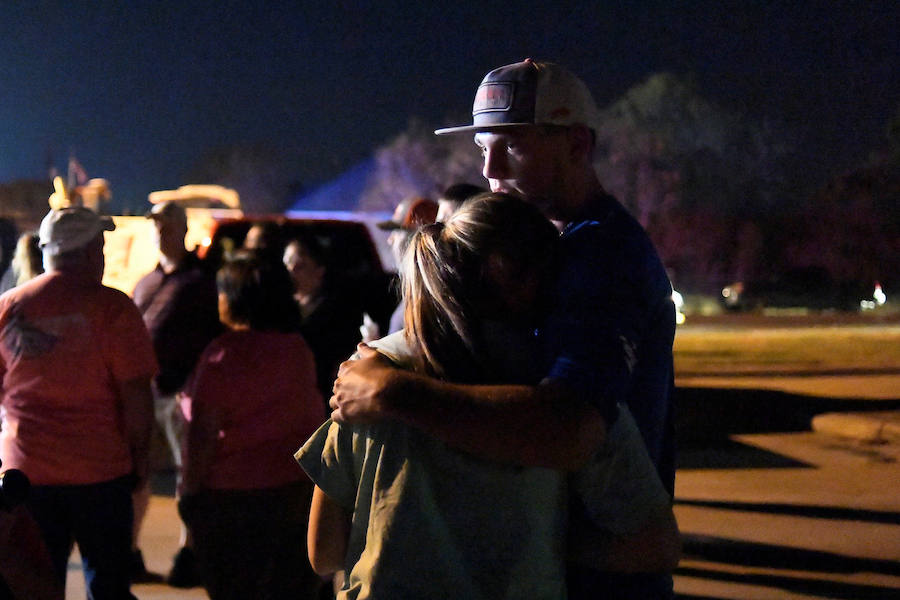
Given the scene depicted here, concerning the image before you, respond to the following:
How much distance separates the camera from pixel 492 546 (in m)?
2.15

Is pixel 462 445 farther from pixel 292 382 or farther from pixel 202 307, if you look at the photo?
pixel 202 307

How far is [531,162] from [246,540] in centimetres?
243

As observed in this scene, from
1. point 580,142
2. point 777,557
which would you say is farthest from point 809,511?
point 580,142

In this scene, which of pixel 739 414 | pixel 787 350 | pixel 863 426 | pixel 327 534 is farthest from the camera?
pixel 787 350

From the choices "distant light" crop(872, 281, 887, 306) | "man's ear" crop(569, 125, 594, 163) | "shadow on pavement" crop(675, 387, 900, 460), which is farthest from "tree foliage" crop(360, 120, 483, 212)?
"man's ear" crop(569, 125, 594, 163)

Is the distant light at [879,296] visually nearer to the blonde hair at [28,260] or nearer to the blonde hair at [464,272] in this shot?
the blonde hair at [28,260]

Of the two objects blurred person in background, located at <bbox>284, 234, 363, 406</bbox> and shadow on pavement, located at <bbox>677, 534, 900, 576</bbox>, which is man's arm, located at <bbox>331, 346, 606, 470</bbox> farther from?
shadow on pavement, located at <bbox>677, 534, 900, 576</bbox>

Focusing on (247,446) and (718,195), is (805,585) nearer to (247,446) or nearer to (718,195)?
(247,446)

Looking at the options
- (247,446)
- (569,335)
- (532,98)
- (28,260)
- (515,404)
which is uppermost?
(532,98)

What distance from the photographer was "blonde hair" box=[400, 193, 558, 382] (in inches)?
85.2

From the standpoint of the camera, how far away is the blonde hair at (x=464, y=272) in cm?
216

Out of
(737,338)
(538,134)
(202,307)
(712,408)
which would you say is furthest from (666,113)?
(538,134)

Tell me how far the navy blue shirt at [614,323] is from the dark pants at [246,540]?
2.26 m

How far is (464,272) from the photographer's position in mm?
2162
